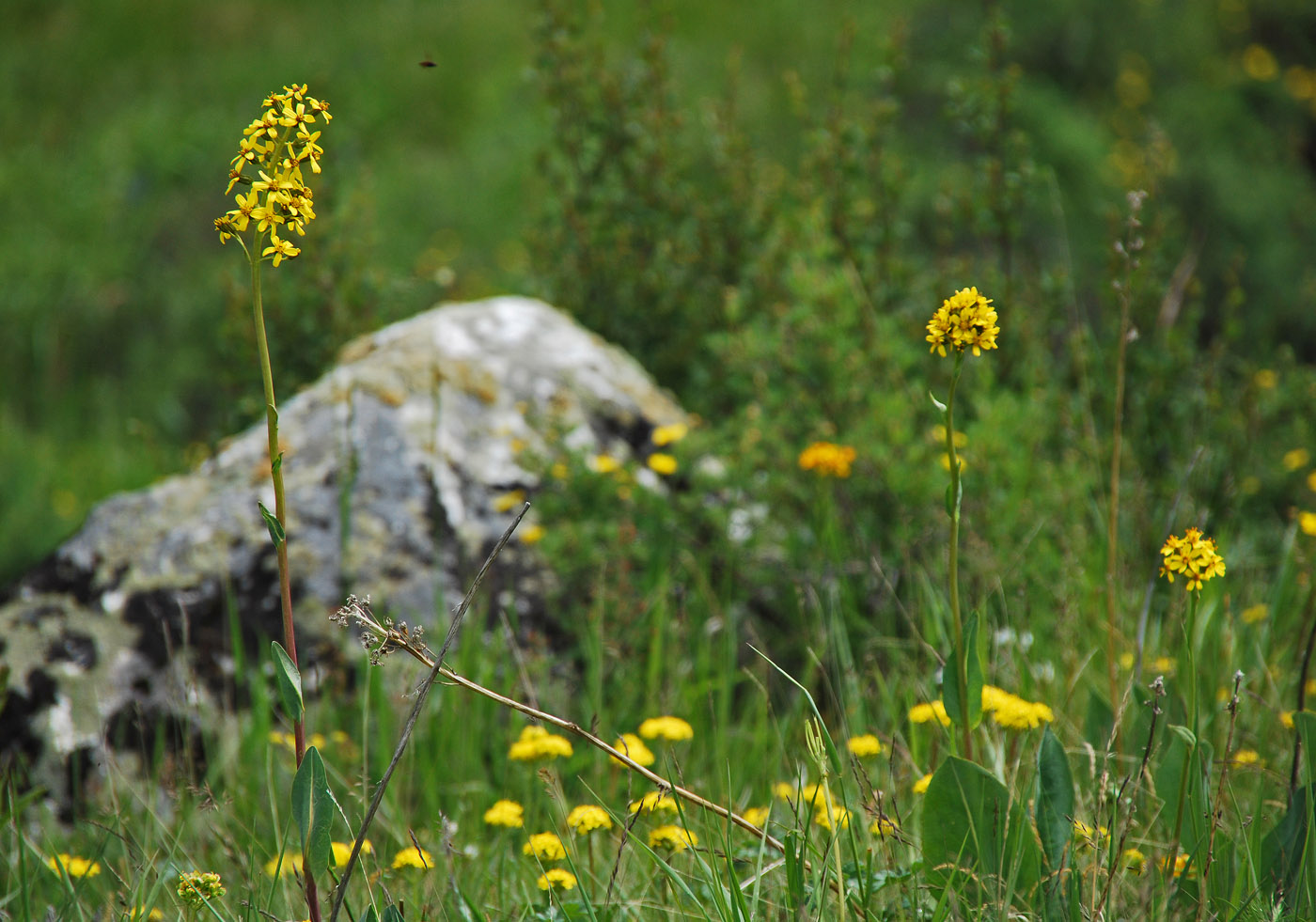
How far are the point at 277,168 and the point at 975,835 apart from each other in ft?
3.74

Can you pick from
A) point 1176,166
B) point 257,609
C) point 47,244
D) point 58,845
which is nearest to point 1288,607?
point 257,609

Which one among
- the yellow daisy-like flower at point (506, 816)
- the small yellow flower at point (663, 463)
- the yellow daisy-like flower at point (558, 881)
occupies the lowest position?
the yellow daisy-like flower at point (506, 816)

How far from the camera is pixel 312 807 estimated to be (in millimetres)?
1125

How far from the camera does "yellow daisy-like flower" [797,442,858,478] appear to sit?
97.2 inches

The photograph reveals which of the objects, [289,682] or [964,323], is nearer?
[289,682]

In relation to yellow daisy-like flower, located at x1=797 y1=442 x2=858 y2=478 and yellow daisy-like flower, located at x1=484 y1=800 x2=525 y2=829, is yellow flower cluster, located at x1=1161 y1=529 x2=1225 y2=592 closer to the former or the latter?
yellow daisy-like flower, located at x1=484 y1=800 x2=525 y2=829

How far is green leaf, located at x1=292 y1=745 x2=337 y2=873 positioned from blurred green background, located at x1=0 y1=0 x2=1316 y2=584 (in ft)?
6.35

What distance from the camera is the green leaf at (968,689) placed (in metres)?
1.26

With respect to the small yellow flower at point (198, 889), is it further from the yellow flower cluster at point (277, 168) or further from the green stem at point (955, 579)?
the green stem at point (955, 579)

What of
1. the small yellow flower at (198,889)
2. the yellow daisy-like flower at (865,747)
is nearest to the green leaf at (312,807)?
the small yellow flower at (198,889)

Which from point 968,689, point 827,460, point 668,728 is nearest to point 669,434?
point 827,460

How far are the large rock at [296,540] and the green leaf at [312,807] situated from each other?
3.56ft

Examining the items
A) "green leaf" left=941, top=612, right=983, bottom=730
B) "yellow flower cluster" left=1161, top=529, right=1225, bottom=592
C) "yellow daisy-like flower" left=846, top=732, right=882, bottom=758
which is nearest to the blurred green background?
"yellow daisy-like flower" left=846, top=732, right=882, bottom=758

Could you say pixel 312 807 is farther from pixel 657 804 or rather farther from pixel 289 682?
pixel 657 804
